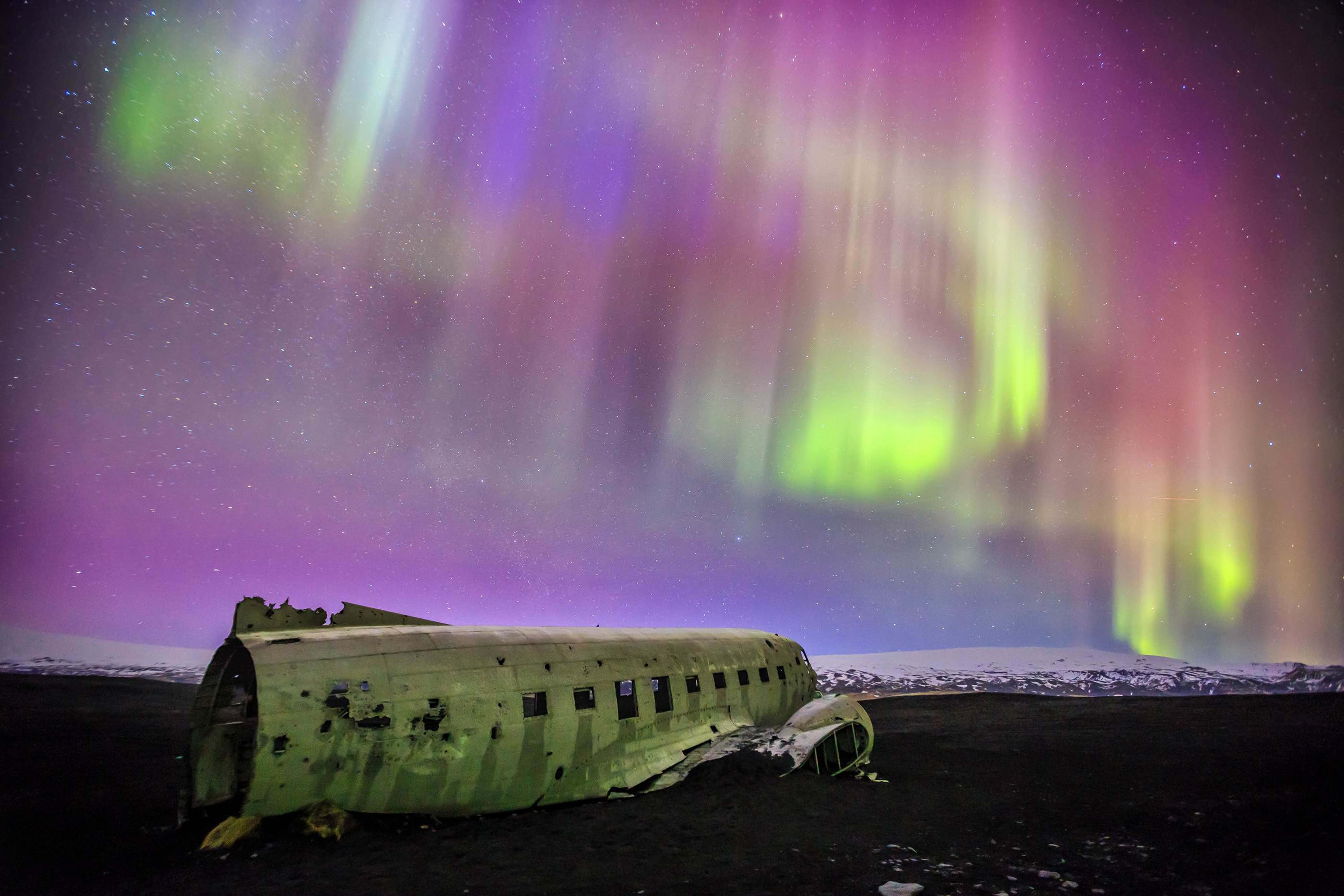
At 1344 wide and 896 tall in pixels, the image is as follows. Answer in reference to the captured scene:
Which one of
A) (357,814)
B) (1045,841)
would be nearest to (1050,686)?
(1045,841)

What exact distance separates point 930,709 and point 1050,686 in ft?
247

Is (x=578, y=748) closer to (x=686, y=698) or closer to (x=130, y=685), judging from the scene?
(x=686, y=698)

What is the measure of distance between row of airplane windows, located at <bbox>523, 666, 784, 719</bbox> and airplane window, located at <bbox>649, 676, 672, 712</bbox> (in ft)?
0.03

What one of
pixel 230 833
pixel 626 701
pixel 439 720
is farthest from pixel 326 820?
pixel 626 701

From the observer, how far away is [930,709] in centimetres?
5338

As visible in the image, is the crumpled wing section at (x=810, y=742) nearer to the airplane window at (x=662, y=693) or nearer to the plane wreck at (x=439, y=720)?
the plane wreck at (x=439, y=720)

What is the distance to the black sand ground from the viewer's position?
10.1 metres

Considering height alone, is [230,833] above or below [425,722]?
below

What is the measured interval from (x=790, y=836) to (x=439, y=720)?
792 centimetres

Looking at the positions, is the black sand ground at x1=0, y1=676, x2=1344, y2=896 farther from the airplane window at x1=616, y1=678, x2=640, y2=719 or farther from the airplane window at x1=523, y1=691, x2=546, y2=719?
the airplane window at x1=523, y1=691, x2=546, y2=719

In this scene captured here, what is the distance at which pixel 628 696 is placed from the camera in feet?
56.2

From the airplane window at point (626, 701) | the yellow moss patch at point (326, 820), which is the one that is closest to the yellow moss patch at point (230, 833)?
the yellow moss patch at point (326, 820)

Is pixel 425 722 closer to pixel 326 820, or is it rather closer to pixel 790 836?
pixel 326 820

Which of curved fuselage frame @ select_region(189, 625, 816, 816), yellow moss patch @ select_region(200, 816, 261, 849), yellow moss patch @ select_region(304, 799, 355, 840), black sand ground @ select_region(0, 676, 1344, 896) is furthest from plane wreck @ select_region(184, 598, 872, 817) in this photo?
black sand ground @ select_region(0, 676, 1344, 896)
